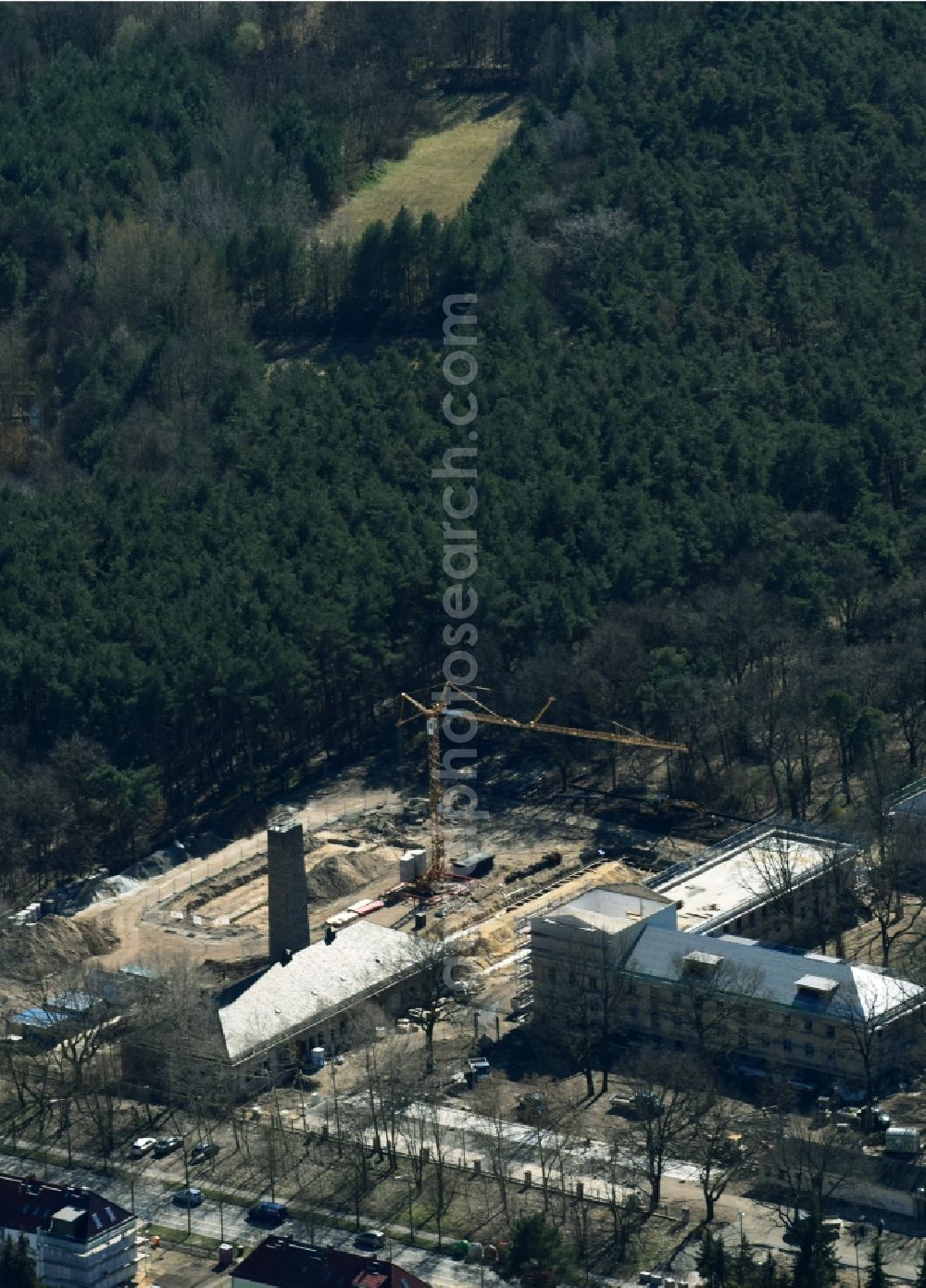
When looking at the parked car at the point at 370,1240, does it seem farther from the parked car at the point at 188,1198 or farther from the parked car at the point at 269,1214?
the parked car at the point at 188,1198

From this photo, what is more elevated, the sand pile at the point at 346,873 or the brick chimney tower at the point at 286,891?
the brick chimney tower at the point at 286,891

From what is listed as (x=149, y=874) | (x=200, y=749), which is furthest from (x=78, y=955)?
(x=200, y=749)

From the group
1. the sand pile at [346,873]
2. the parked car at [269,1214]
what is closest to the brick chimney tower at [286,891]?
the sand pile at [346,873]

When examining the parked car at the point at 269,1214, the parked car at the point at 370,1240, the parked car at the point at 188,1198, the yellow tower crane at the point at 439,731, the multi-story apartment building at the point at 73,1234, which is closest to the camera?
the multi-story apartment building at the point at 73,1234

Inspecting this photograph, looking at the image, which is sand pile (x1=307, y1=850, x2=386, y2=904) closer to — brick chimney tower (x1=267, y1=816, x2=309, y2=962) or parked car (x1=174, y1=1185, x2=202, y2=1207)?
brick chimney tower (x1=267, y1=816, x2=309, y2=962)

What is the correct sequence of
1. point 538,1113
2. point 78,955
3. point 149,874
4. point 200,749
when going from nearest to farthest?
point 538,1113 < point 78,955 < point 149,874 < point 200,749

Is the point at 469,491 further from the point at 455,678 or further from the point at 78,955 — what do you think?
the point at 78,955
